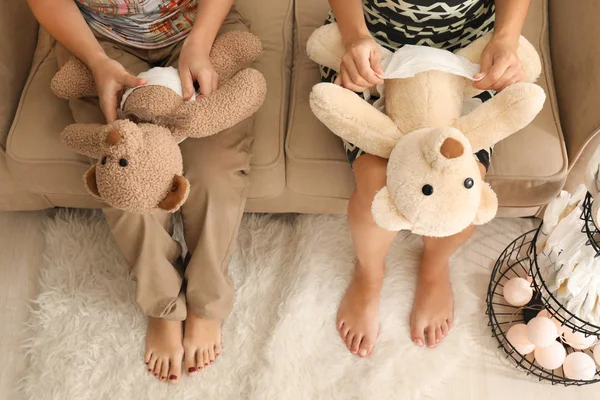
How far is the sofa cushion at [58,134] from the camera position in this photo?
1.07m

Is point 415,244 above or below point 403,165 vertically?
below

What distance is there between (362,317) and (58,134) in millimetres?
716

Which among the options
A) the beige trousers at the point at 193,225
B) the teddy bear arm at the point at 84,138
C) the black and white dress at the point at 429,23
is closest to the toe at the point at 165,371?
the beige trousers at the point at 193,225

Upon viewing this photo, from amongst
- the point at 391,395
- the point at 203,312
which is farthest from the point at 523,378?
the point at 203,312

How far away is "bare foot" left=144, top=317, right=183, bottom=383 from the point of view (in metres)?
1.17

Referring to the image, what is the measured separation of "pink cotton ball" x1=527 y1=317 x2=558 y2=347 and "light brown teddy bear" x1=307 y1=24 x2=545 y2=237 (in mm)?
323

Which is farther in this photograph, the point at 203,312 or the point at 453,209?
the point at 203,312

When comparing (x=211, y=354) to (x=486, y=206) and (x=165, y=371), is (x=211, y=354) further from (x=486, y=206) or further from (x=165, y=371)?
(x=486, y=206)

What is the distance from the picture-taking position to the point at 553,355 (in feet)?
3.61

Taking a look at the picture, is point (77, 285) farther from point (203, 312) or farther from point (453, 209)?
point (453, 209)

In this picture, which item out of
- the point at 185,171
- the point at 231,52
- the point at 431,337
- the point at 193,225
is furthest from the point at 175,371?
the point at 231,52

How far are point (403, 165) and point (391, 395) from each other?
54 centimetres

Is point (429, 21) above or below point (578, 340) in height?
above

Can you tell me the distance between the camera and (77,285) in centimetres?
128
